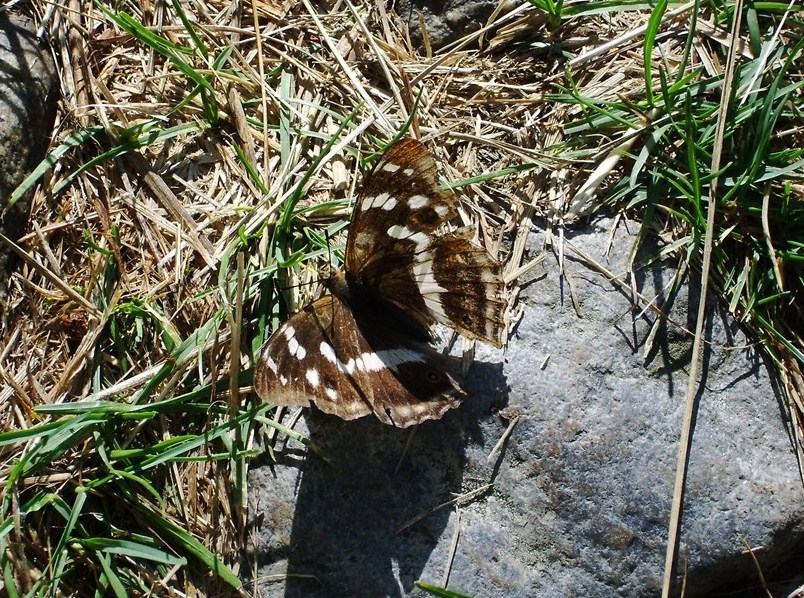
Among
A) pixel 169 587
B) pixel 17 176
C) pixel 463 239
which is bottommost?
pixel 169 587

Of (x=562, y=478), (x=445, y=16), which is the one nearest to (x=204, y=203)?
(x=445, y=16)

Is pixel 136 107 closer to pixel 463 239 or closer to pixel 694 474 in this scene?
pixel 463 239

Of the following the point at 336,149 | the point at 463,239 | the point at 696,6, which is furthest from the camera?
the point at 336,149

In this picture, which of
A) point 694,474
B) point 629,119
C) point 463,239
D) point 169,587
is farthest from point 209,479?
point 629,119

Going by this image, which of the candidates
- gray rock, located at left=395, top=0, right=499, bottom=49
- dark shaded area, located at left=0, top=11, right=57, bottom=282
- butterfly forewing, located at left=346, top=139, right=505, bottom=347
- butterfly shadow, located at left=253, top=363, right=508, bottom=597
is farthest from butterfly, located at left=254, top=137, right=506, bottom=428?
dark shaded area, located at left=0, top=11, right=57, bottom=282

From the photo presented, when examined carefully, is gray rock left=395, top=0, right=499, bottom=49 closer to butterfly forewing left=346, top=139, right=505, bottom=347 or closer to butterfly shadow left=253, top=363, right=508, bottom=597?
butterfly forewing left=346, top=139, right=505, bottom=347

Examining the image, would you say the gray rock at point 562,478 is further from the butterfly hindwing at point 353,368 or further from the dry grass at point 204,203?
the butterfly hindwing at point 353,368

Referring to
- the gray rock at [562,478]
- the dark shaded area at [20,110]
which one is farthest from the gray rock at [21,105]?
the gray rock at [562,478]
